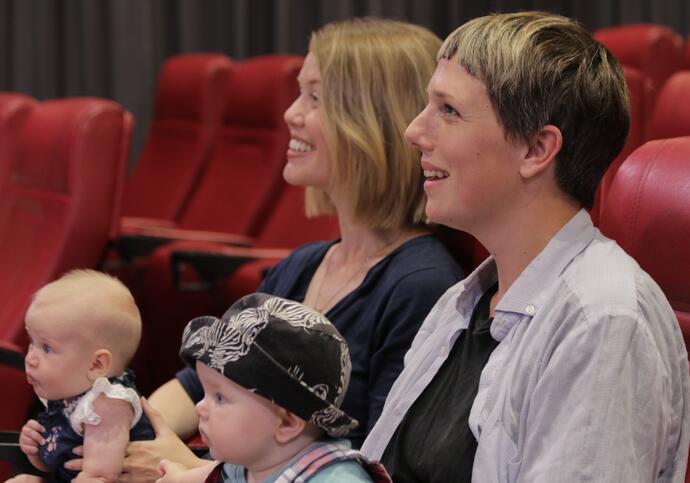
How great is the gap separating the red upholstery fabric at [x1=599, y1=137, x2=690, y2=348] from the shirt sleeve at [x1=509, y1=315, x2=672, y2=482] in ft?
0.90

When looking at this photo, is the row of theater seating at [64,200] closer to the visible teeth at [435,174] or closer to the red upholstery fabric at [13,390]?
the red upholstery fabric at [13,390]

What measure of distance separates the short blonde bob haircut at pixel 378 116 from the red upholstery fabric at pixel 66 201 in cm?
96

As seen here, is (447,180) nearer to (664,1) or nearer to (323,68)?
(323,68)

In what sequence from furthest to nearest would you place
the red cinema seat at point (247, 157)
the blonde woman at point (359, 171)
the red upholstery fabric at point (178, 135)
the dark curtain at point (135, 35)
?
the dark curtain at point (135, 35) → the red upholstery fabric at point (178, 135) → the red cinema seat at point (247, 157) → the blonde woman at point (359, 171)

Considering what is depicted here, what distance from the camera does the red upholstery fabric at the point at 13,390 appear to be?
7.51ft

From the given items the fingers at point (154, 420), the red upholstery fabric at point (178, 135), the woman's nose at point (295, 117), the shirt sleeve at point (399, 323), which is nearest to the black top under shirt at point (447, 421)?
the shirt sleeve at point (399, 323)

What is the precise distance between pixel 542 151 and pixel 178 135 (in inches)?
129

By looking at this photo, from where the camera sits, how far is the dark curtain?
4902mm

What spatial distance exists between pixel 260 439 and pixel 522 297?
1.05ft

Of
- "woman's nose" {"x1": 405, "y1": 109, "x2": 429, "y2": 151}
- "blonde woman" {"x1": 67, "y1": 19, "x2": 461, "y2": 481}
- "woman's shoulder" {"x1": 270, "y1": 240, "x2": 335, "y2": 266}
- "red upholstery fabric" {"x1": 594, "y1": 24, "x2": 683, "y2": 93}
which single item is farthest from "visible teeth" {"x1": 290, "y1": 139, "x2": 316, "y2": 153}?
"red upholstery fabric" {"x1": 594, "y1": 24, "x2": 683, "y2": 93}

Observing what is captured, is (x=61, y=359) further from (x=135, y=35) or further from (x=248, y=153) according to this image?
(x=135, y=35)

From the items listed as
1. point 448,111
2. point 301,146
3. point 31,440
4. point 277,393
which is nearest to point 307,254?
point 301,146

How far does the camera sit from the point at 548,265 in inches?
49.3

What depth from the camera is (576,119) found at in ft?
4.10
